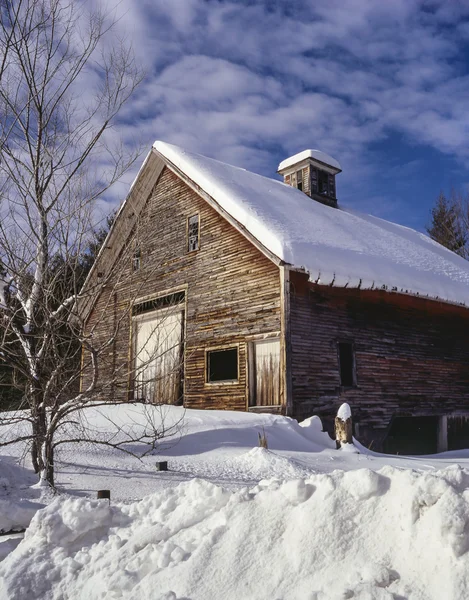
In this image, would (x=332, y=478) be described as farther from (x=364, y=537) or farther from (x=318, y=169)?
(x=318, y=169)

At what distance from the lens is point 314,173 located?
19859 mm

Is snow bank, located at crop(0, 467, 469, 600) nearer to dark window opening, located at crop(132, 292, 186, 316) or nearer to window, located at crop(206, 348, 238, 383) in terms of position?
window, located at crop(206, 348, 238, 383)

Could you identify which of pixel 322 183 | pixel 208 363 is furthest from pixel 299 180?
pixel 208 363

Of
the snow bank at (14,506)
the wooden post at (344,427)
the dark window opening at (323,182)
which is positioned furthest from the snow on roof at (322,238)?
the snow bank at (14,506)

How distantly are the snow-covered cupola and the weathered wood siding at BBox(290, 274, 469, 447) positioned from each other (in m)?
6.14

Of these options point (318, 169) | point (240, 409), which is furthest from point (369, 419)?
point (318, 169)

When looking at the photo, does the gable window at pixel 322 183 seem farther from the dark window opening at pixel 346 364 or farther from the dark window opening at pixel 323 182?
the dark window opening at pixel 346 364

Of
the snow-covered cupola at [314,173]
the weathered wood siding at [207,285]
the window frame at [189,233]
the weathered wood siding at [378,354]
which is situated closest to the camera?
the weathered wood siding at [378,354]

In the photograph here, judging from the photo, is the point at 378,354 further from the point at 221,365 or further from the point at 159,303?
the point at 159,303

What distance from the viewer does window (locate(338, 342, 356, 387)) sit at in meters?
13.6

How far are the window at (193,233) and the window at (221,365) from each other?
9.63 feet

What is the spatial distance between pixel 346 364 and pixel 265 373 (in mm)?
2345

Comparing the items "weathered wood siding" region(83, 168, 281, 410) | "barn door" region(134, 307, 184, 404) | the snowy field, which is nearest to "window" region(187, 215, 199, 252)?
"weathered wood siding" region(83, 168, 281, 410)

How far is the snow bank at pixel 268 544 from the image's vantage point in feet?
9.30
